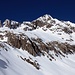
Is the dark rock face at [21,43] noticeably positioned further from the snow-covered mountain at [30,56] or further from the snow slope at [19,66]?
the snow slope at [19,66]

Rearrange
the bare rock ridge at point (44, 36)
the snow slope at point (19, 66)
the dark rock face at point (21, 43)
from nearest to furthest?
the snow slope at point (19, 66)
the dark rock face at point (21, 43)
the bare rock ridge at point (44, 36)

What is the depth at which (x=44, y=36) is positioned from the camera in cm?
10212

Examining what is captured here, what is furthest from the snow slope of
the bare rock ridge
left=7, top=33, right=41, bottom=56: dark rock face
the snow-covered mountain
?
the bare rock ridge

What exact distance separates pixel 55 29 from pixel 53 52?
49.6 meters

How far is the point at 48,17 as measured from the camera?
137125mm

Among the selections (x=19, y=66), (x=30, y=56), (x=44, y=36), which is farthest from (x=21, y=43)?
(x=44, y=36)

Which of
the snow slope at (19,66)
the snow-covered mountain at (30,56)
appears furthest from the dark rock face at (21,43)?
the snow slope at (19,66)

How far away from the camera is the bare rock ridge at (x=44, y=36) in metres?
64.8

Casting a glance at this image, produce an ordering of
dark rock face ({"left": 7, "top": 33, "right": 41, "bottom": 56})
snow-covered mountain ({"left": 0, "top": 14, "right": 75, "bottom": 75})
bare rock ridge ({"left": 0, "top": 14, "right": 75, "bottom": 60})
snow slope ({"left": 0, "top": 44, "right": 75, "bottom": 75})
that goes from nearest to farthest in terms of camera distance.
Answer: snow slope ({"left": 0, "top": 44, "right": 75, "bottom": 75}), snow-covered mountain ({"left": 0, "top": 14, "right": 75, "bottom": 75}), dark rock face ({"left": 7, "top": 33, "right": 41, "bottom": 56}), bare rock ridge ({"left": 0, "top": 14, "right": 75, "bottom": 60})

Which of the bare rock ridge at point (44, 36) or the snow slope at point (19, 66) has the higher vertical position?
the bare rock ridge at point (44, 36)

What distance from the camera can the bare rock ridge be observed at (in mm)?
64750

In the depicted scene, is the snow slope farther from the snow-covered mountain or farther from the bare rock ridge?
the bare rock ridge

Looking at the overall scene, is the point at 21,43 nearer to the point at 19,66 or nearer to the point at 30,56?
the point at 30,56

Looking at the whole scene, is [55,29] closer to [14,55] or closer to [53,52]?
[53,52]
